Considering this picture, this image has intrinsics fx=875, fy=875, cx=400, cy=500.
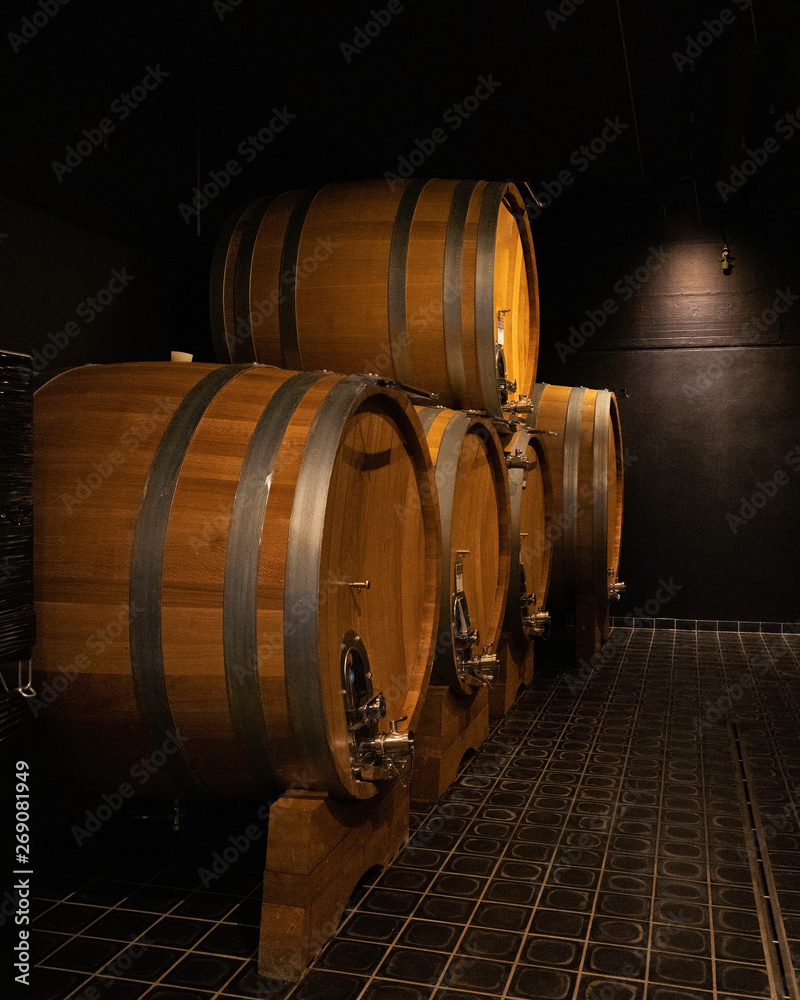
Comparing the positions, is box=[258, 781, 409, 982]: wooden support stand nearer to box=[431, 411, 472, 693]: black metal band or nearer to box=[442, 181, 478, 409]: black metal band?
box=[431, 411, 472, 693]: black metal band

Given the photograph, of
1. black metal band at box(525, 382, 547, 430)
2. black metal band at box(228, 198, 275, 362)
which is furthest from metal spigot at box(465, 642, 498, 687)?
black metal band at box(525, 382, 547, 430)

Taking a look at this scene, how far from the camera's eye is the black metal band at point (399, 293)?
11.2ft

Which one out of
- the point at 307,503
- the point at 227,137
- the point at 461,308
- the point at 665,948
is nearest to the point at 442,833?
the point at 665,948

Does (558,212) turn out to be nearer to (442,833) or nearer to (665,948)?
(442,833)

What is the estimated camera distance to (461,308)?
340 cm

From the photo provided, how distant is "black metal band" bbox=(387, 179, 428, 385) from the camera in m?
3.42

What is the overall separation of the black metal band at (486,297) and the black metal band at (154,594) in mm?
1665

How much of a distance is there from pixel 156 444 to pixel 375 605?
733 mm

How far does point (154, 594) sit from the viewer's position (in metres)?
1.90

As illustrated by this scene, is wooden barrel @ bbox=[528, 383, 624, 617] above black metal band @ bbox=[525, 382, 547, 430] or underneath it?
underneath

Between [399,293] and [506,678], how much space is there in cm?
200

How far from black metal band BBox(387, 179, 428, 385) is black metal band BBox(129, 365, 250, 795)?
61.2 inches

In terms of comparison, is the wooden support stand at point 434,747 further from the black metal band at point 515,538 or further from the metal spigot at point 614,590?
the metal spigot at point 614,590

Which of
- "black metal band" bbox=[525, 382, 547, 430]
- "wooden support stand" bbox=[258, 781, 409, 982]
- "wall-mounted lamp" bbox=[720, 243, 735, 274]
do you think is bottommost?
"wooden support stand" bbox=[258, 781, 409, 982]
